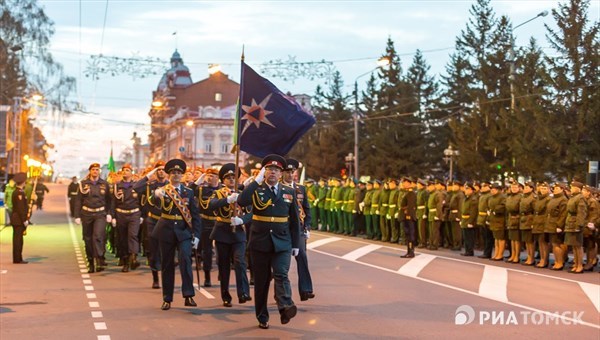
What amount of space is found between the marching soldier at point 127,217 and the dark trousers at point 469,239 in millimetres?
8688

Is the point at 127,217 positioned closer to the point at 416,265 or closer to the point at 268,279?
the point at 416,265

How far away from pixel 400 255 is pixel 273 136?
940 cm

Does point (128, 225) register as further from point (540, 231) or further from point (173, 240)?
point (540, 231)

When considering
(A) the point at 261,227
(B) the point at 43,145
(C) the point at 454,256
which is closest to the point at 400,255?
(C) the point at 454,256

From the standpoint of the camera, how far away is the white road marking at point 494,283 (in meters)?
15.2

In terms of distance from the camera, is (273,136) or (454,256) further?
(454,256)

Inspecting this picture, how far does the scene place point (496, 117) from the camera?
5047 cm

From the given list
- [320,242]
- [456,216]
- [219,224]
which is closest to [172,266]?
[219,224]

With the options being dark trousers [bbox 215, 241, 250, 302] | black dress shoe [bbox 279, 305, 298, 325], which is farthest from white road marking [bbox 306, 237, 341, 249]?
black dress shoe [bbox 279, 305, 298, 325]

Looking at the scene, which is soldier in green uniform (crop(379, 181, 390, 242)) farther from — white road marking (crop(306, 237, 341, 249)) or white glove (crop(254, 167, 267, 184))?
white glove (crop(254, 167, 267, 184))

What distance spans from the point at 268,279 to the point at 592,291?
685cm

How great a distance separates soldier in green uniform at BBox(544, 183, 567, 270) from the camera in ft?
69.3

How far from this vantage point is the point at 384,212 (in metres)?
30.1

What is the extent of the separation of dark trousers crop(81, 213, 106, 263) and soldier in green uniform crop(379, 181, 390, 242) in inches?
489
